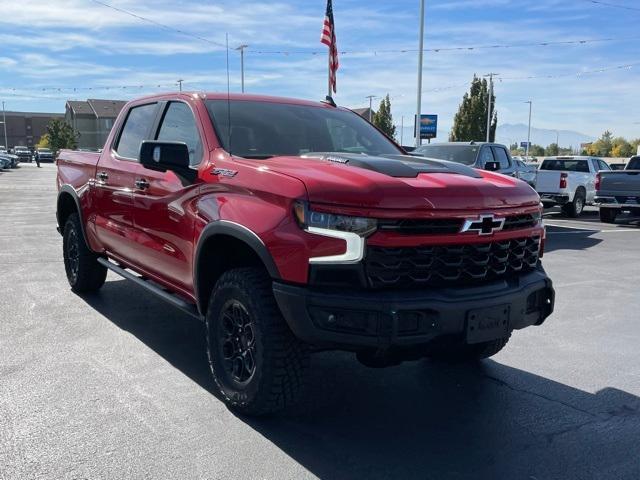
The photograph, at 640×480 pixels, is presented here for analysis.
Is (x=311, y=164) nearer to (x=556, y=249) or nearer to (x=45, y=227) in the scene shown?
(x=556, y=249)

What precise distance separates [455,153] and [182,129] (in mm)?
8639

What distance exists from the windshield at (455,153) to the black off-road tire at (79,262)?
24.0 ft

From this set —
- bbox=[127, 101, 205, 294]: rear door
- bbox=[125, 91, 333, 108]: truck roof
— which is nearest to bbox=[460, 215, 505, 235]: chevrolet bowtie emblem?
bbox=[127, 101, 205, 294]: rear door

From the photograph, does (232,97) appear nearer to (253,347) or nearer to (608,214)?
(253,347)

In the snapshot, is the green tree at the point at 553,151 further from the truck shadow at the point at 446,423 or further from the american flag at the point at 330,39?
the truck shadow at the point at 446,423

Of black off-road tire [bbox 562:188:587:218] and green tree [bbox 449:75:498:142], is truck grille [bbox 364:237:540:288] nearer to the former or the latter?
black off-road tire [bbox 562:188:587:218]

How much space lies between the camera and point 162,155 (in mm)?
3801

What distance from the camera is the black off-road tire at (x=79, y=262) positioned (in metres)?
6.12

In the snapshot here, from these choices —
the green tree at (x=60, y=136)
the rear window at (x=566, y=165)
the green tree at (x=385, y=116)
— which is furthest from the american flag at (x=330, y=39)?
the green tree at (x=60, y=136)

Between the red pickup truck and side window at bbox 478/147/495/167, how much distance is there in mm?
7913

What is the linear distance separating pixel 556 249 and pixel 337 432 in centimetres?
822

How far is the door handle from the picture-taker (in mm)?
4488

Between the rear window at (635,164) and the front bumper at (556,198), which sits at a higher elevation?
the rear window at (635,164)

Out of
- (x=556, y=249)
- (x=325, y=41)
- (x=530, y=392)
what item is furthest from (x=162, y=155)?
(x=325, y=41)
